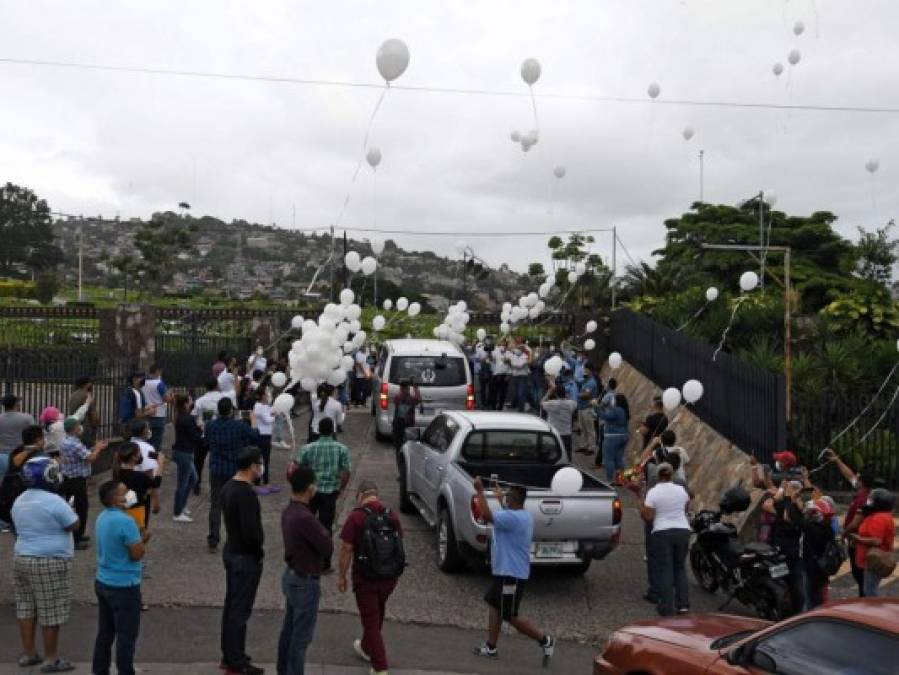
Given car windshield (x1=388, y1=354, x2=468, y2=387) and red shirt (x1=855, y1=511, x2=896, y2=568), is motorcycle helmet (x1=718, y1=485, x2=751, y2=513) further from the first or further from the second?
car windshield (x1=388, y1=354, x2=468, y2=387)

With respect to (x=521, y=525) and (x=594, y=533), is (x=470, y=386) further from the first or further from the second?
(x=521, y=525)

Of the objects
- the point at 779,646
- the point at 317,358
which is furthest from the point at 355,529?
the point at 317,358

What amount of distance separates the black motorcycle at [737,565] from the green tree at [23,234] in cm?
7799

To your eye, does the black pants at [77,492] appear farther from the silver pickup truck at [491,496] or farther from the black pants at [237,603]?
the silver pickup truck at [491,496]

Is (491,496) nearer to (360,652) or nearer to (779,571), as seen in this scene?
(360,652)

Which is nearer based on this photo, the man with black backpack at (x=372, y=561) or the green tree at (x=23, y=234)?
the man with black backpack at (x=372, y=561)

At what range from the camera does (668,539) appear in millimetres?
8141

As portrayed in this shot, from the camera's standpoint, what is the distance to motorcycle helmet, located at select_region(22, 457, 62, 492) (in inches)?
266

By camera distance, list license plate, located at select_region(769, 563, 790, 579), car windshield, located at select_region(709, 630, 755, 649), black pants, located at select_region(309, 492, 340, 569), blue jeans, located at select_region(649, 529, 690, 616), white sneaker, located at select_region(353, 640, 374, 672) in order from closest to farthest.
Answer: car windshield, located at select_region(709, 630, 755, 649), white sneaker, located at select_region(353, 640, 374, 672), license plate, located at select_region(769, 563, 790, 579), blue jeans, located at select_region(649, 529, 690, 616), black pants, located at select_region(309, 492, 340, 569)

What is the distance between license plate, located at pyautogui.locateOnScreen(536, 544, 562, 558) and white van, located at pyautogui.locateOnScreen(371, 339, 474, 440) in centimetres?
705

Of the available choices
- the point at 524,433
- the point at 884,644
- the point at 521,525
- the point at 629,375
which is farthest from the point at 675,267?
the point at 884,644

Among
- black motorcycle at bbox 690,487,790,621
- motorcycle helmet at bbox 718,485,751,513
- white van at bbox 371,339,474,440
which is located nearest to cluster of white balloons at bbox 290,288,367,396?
white van at bbox 371,339,474,440

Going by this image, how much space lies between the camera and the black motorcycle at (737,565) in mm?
7875

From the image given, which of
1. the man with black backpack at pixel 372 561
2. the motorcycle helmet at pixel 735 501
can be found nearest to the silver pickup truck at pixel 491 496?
the motorcycle helmet at pixel 735 501
